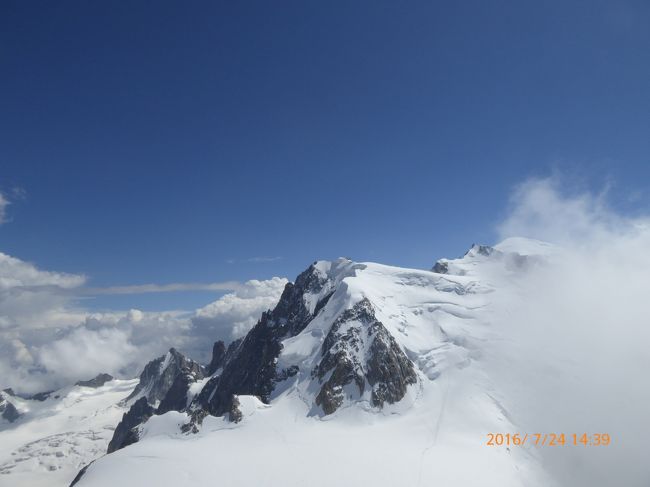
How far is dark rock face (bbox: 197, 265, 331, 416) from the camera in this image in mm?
116500

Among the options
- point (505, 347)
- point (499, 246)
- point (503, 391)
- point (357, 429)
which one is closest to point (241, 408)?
point (357, 429)

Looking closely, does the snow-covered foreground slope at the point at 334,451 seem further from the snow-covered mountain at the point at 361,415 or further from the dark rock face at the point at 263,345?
the dark rock face at the point at 263,345

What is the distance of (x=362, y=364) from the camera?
7950 centimetres

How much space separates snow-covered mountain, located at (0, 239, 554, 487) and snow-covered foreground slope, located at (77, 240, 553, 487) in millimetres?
261

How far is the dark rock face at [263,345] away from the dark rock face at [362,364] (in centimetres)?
2202

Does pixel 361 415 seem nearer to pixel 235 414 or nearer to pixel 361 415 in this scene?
pixel 361 415

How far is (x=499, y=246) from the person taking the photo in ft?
600

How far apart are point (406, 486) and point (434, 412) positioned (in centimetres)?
2589

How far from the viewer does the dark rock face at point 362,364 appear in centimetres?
7469

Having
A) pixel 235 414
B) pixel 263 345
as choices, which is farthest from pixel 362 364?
pixel 263 345
